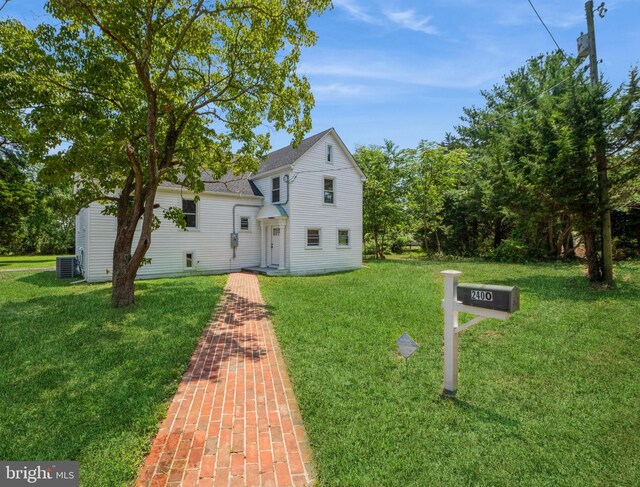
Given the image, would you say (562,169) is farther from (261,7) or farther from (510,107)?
(510,107)

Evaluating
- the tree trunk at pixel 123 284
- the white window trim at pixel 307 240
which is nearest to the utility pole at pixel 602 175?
the white window trim at pixel 307 240

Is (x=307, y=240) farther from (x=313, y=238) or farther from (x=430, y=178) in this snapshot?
(x=430, y=178)

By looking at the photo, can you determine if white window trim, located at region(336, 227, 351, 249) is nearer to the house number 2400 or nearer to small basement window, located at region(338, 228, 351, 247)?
small basement window, located at region(338, 228, 351, 247)

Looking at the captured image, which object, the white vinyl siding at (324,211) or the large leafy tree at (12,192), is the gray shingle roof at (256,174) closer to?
the white vinyl siding at (324,211)

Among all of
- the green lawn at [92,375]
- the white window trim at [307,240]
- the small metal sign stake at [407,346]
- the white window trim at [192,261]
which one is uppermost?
the white window trim at [307,240]

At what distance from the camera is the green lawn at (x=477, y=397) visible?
258cm

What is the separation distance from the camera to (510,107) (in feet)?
67.1

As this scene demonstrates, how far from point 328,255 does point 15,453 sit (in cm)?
1378

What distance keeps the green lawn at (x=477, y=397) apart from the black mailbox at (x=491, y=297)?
115 cm

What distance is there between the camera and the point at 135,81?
862cm

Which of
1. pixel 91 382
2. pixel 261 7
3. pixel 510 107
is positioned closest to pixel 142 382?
pixel 91 382

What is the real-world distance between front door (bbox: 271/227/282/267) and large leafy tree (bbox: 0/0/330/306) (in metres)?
6.28

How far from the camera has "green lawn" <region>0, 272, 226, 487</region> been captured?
2.80m

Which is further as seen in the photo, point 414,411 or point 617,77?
point 617,77
